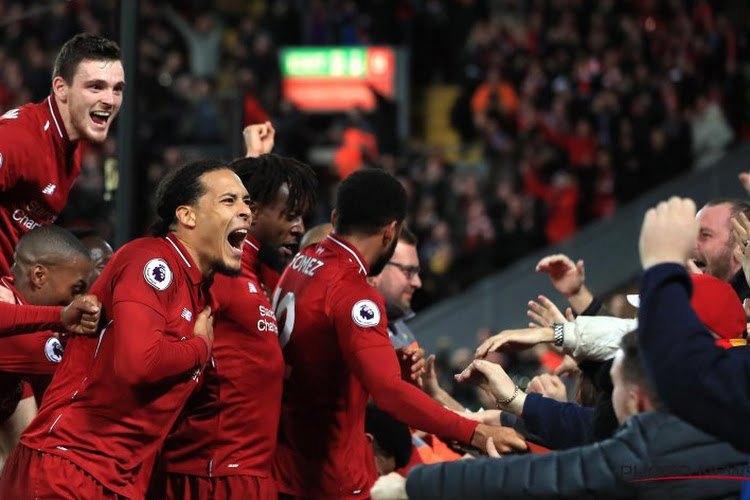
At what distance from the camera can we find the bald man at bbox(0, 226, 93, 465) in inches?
207

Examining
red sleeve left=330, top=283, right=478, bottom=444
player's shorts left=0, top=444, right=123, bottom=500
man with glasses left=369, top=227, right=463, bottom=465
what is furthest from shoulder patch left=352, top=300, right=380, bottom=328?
player's shorts left=0, top=444, right=123, bottom=500

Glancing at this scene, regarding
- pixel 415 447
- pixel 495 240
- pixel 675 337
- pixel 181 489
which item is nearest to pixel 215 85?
pixel 495 240

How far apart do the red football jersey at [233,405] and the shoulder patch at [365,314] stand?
1.35 feet

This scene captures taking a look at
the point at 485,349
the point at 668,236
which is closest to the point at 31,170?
the point at 485,349

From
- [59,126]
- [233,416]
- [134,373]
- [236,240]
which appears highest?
[59,126]

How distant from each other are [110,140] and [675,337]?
1338cm

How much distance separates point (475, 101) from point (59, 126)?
41.1ft

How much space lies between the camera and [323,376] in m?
5.21

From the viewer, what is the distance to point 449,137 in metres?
19.9

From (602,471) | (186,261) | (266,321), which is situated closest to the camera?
(602,471)

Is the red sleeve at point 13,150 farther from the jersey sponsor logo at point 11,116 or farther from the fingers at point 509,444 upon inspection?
the fingers at point 509,444

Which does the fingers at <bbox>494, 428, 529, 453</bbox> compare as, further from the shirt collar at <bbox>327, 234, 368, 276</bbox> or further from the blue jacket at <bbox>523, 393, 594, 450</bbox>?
the shirt collar at <bbox>327, 234, 368, 276</bbox>

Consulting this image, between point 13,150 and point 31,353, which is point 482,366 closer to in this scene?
point 31,353

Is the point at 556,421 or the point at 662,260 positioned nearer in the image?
the point at 662,260
